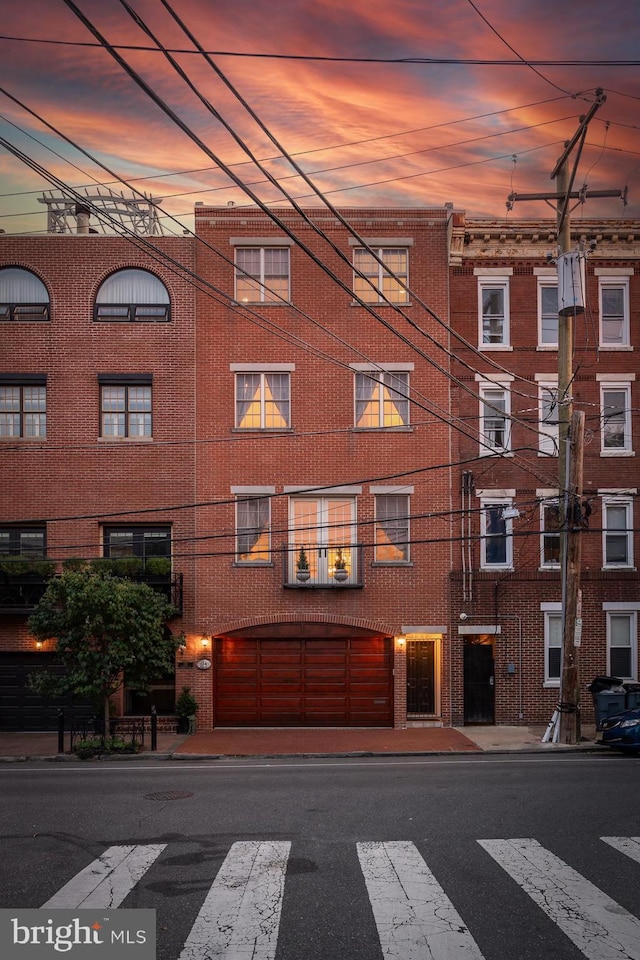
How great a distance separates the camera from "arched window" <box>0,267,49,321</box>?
24500mm

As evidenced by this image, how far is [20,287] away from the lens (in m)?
24.6

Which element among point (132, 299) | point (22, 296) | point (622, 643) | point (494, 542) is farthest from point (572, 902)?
point (22, 296)

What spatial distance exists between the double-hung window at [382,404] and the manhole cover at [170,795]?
1267 centimetres

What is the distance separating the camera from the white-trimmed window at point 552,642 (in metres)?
23.7

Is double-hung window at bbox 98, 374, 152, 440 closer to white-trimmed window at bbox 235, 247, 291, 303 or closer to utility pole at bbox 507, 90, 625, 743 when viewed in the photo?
white-trimmed window at bbox 235, 247, 291, 303

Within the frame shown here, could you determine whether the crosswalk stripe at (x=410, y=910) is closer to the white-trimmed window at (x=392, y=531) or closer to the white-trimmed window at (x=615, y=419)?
the white-trimmed window at (x=392, y=531)

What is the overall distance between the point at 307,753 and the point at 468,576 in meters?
7.18

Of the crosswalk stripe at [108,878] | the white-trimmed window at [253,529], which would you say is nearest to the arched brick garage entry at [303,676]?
the white-trimmed window at [253,529]

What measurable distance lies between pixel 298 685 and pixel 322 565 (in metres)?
3.50

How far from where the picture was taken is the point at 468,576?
23.7 metres

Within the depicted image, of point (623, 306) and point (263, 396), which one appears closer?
point (263, 396)

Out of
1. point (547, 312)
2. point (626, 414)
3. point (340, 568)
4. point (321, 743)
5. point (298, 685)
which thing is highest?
point (547, 312)

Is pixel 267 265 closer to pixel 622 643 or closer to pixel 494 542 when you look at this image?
pixel 494 542

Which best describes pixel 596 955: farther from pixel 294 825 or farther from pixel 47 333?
pixel 47 333
